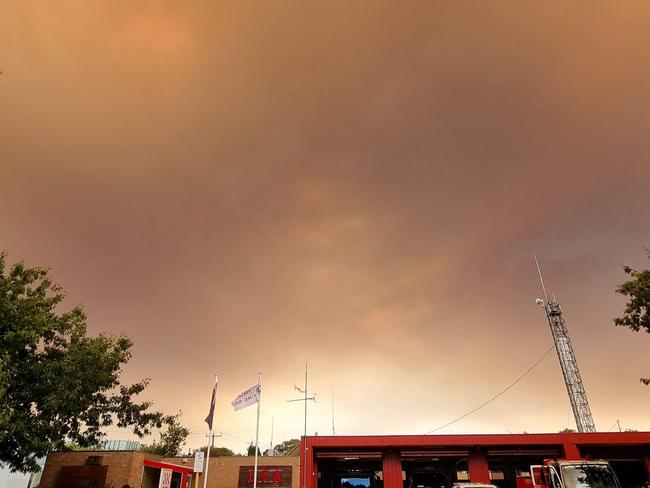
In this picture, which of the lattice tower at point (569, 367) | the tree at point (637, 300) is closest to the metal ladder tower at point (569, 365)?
the lattice tower at point (569, 367)

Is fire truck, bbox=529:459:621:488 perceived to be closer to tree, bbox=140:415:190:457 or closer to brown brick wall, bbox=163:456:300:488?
brown brick wall, bbox=163:456:300:488

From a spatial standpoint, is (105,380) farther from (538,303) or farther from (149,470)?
(538,303)

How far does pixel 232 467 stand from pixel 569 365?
130ft

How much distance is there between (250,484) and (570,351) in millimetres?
38968

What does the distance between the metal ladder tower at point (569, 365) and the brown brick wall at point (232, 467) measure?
3257 cm

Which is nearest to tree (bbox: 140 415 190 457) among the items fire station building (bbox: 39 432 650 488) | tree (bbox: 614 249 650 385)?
fire station building (bbox: 39 432 650 488)

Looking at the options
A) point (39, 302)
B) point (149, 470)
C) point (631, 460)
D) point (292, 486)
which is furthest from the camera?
point (292, 486)

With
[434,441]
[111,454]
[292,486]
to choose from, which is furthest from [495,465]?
[111,454]

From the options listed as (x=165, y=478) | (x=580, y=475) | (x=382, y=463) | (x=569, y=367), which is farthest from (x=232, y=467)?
(x=569, y=367)

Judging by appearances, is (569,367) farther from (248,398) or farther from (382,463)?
(248,398)

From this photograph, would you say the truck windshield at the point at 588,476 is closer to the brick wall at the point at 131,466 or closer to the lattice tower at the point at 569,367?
the brick wall at the point at 131,466

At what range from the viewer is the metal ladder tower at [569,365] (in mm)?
50938

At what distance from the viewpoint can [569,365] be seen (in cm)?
5247

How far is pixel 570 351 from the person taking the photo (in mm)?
52844
